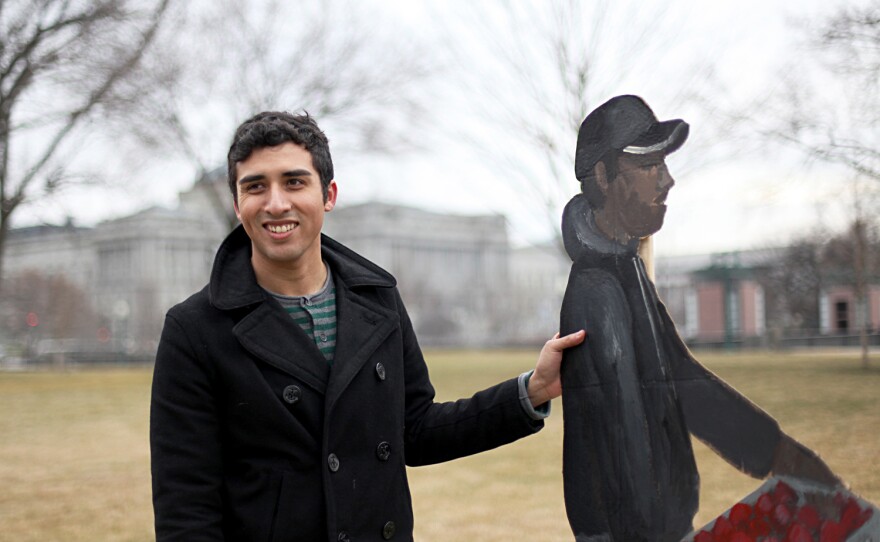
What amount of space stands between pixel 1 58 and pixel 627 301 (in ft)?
44.2

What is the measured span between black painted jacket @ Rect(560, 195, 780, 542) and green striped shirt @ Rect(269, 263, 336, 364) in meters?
0.62

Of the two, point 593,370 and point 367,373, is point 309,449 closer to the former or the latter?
point 367,373

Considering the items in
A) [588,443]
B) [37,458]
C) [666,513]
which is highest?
[588,443]

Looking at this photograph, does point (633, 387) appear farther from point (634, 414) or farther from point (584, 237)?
point (584, 237)

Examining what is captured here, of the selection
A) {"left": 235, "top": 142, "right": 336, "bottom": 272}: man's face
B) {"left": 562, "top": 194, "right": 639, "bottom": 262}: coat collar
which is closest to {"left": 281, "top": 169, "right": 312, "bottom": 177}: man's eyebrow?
{"left": 235, "top": 142, "right": 336, "bottom": 272}: man's face

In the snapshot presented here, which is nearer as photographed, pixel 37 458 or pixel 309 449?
pixel 309 449

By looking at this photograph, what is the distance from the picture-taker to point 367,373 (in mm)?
2291

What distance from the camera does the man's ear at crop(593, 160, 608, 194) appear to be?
229 centimetres

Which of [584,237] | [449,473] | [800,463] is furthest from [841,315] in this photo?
[584,237]

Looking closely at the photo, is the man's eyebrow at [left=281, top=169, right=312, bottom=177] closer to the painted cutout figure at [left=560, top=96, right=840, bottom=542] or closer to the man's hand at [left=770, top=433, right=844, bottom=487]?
the painted cutout figure at [left=560, top=96, right=840, bottom=542]

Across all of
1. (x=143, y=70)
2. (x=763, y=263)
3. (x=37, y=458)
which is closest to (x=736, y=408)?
(x=37, y=458)

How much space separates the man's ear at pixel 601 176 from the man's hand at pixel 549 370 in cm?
37

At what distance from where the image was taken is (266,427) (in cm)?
215

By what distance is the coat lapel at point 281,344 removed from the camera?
219 cm
